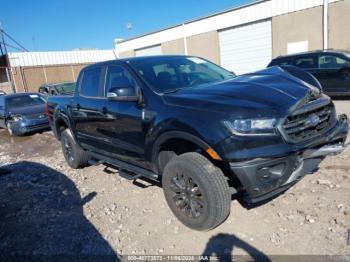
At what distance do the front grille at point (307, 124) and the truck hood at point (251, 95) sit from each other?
131 millimetres

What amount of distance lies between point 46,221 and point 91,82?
2207 mm

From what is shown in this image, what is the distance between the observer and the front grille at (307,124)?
9.65ft

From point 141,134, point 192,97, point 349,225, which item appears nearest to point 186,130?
point 192,97

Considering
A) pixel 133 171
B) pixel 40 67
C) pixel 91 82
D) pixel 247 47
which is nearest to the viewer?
pixel 133 171

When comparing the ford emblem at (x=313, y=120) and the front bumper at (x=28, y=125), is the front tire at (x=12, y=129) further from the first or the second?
the ford emblem at (x=313, y=120)

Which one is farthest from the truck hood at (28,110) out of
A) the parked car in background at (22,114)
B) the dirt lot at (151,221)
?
the dirt lot at (151,221)

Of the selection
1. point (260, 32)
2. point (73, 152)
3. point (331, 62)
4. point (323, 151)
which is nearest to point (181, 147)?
point (323, 151)

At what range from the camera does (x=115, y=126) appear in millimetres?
4312

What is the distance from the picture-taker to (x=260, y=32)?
55.4 feet

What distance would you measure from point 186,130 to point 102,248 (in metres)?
1.51

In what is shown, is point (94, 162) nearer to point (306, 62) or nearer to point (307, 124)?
point (307, 124)

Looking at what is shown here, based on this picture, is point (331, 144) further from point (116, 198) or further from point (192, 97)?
point (116, 198)

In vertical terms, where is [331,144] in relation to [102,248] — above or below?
above

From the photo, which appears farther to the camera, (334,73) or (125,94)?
(334,73)
